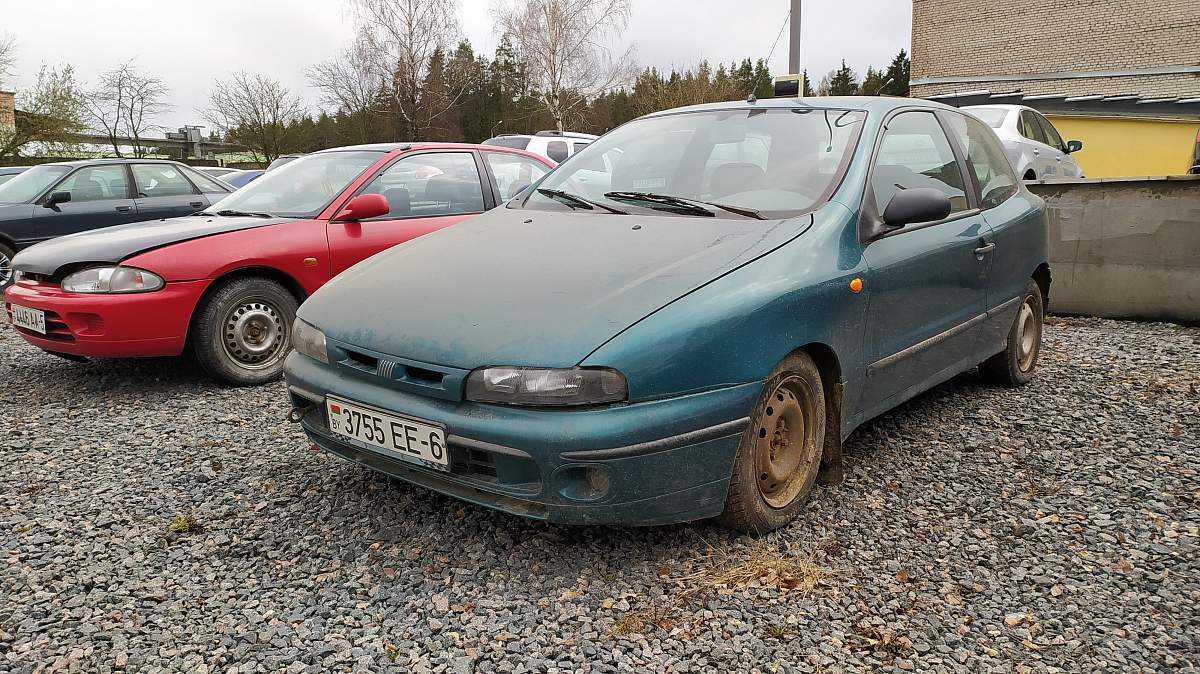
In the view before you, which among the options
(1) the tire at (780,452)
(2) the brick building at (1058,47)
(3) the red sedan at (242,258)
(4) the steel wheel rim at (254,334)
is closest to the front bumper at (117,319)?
(3) the red sedan at (242,258)

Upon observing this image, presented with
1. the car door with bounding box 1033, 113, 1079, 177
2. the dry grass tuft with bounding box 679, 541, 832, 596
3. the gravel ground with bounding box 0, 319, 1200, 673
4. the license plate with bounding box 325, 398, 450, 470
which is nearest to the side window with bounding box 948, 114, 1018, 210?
the gravel ground with bounding box 0, 319, 1200, 673

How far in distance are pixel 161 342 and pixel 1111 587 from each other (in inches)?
177

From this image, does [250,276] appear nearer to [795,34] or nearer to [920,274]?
[920,274]

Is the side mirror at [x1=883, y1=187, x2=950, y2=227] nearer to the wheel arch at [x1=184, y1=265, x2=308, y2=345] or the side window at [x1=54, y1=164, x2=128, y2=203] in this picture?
the wheel arch at [x1=184, y1=265, x2=308, y2=345]

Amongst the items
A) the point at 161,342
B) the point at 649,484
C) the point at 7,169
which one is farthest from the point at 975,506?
the point at 7,169

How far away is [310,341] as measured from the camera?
3.07 m

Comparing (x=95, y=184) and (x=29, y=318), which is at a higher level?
(x=95, y=184)

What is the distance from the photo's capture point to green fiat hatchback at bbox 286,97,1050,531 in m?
2.48

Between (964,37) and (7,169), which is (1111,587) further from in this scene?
(964,37)

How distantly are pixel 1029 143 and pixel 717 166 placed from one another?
309 inches

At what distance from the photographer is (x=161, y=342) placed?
15.2ft

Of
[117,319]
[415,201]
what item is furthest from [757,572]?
[415,201]

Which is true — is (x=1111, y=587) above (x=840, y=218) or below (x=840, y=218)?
below

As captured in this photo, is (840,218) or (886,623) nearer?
(886,623)
